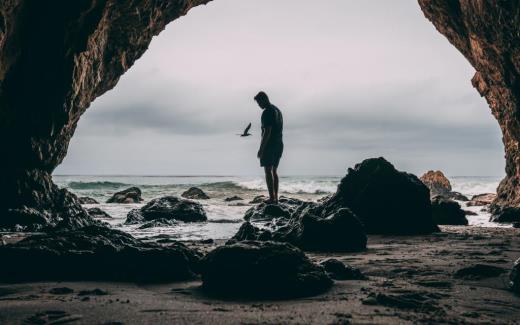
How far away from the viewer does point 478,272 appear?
284cm

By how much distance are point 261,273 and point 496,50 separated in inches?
354

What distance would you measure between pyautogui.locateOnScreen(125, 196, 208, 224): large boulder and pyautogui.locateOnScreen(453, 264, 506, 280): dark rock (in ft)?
19.2

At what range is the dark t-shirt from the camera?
27.4ft

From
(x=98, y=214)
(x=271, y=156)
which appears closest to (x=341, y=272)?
(x=271, y=156)

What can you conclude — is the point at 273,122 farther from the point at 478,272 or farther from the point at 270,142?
the point at 478,272

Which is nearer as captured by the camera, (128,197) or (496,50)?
(496,50)

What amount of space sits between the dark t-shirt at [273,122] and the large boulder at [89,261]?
214 inches

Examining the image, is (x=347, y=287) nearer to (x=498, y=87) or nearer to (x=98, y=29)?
(x=98, y=29)

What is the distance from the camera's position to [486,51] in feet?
32.2

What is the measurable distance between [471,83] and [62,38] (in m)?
10.7

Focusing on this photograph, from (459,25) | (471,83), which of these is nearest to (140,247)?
(459,25)

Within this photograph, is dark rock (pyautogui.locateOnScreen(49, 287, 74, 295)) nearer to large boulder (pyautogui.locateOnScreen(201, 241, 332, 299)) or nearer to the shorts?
large boulder (pyautogui.locateOnScreen(201, 241, 332, 299))

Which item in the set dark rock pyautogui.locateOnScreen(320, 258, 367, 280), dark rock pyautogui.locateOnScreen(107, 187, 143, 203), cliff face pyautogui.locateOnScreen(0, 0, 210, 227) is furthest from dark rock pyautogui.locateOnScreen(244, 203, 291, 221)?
dark rock pyautogui.locateOnScreen(107, 187, 143, 203)

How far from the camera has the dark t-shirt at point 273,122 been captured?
8344 millimetres
